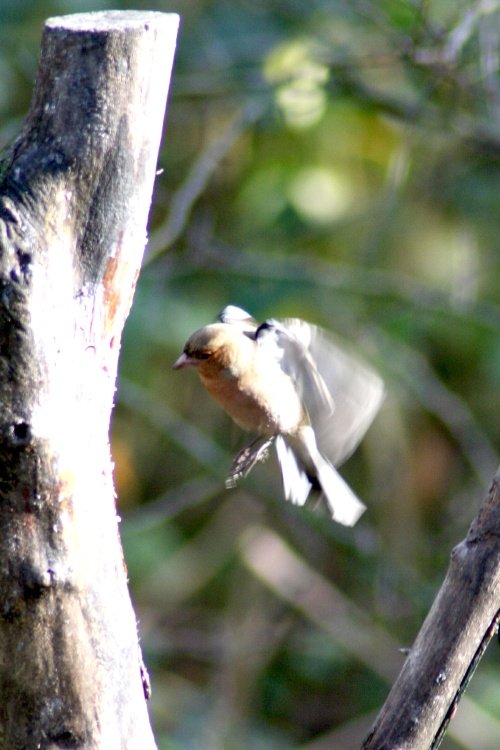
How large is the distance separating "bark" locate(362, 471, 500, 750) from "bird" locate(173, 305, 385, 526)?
0.82m

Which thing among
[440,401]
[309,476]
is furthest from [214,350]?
[440,401]

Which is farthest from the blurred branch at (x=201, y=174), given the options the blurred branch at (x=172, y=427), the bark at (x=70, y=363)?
the bark at (x=70, y=363)

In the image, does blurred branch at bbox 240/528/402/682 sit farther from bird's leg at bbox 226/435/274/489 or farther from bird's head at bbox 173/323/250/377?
bird's head at bbox 173/323/250/377

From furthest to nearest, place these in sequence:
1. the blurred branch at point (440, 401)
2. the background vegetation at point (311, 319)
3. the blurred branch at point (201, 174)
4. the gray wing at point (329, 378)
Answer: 1. the blurred branch at point (440, 401)
2. the background vegetation at point (311, 319)
3. the blurred branch at point (201, 174)
4. the gray wing at point (329, 378)

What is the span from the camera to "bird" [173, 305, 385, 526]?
281cm

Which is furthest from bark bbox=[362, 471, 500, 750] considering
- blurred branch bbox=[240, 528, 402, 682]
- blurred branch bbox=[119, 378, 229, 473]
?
blurred branch bbox=[240, 528, 402, 682]

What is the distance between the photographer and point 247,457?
303 cm

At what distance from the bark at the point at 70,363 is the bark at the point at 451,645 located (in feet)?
1.53

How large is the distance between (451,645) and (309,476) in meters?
1.19

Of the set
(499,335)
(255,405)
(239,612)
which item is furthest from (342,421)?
(239,612)

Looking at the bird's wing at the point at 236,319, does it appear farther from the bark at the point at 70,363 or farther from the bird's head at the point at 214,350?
the bark at the point at 70,363

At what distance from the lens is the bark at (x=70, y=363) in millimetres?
1740

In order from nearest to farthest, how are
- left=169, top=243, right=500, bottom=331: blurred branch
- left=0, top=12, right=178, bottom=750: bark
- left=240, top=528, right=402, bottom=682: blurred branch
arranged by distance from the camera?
left=0, top=12, right=178, bottom=750: bark < left=169, top=243, right=500, bottom=331: blurred branch < left=240, top=528, right=402, bottom=682: blurred branch

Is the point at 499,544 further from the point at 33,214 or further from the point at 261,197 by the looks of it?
the point at 261,197
